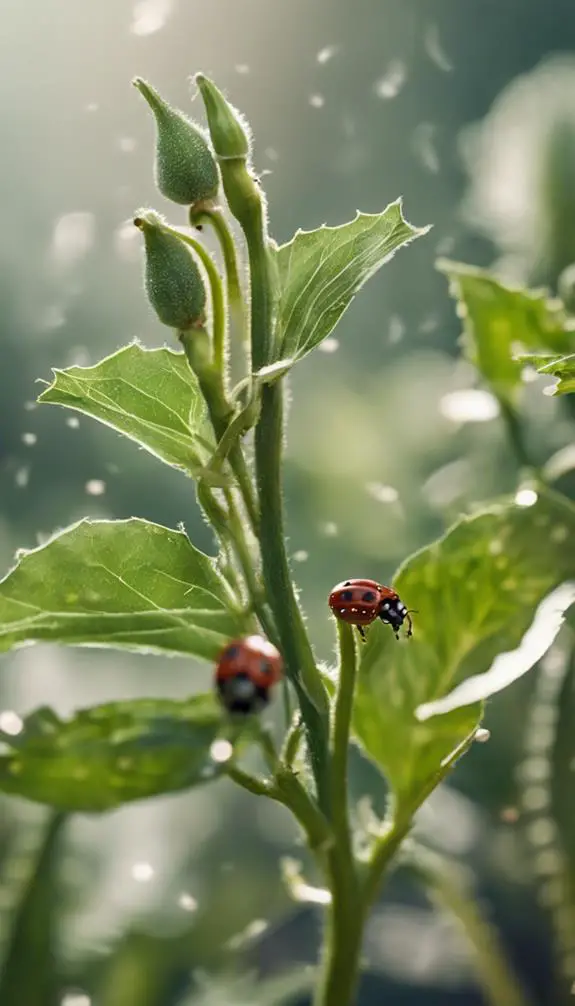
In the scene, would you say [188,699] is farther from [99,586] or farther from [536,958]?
[536,958]

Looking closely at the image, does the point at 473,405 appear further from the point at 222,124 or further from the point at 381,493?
the point at 222,124

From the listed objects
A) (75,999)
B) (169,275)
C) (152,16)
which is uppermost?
(152,16)

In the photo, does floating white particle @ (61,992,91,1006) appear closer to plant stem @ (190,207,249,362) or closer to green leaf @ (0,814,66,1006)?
green leaf @ (0,814,66,1006)

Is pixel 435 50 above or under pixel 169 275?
above

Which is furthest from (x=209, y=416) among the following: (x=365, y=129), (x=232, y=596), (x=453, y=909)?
(x=365, y=129)

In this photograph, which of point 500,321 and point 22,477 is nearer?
point 500,321

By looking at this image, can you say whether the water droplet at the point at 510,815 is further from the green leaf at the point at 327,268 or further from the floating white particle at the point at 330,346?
the green leaf at the point at 327,268

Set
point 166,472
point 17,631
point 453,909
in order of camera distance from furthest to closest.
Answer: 1. point 166,472
2. point 453,909
3. point 17,631

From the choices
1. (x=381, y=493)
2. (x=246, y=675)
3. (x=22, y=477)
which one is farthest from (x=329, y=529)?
Result: (x=246, y=675)
